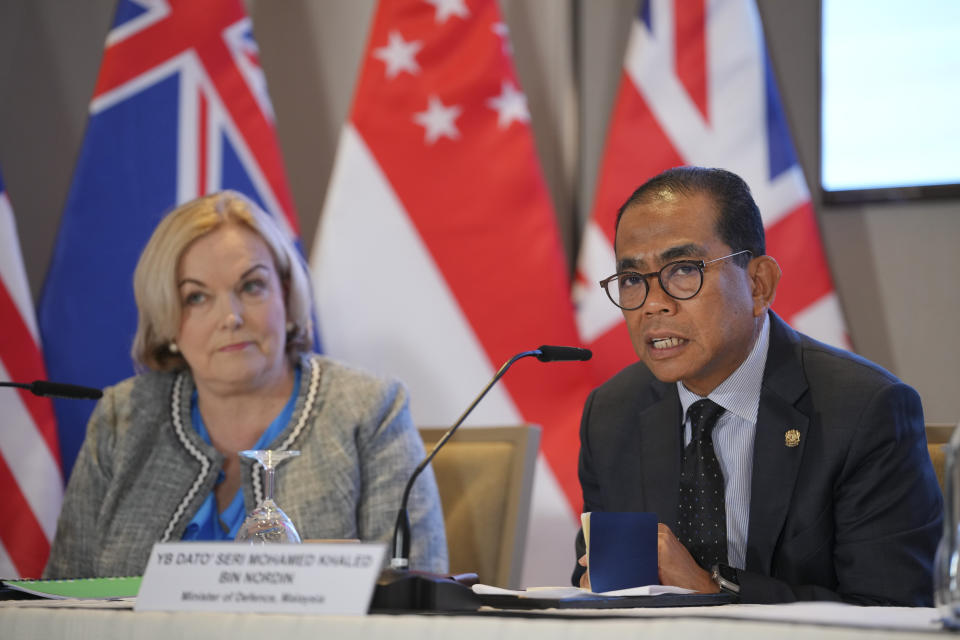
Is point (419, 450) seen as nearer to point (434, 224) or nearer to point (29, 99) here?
point (434, 224)

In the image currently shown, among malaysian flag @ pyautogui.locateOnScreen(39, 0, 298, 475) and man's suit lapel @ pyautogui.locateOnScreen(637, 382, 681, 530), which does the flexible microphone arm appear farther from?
malaysian flag @ pyautogui.locateOnScreen(39, 0, 298, 475)

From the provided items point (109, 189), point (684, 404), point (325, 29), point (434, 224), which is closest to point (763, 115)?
point (434, 224)

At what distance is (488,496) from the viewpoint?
2375 mm

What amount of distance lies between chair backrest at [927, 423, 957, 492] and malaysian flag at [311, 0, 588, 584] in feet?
3.90

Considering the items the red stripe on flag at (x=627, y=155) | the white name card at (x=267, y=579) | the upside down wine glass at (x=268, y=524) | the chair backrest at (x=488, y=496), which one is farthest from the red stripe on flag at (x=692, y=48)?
the white name card at (x=267, y=579)

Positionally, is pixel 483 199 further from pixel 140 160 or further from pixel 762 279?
pixel 762 279

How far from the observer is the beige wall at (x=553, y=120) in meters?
2.93

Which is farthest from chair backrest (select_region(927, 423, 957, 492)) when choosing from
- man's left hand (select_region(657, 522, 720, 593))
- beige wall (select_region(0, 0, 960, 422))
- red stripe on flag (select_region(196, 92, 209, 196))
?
red stripe on flag (select_region(196, 92, 209, 196))

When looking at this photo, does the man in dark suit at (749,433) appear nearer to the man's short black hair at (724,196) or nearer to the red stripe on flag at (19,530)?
the man's short black hair at (724,196)

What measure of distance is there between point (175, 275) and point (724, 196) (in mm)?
1400

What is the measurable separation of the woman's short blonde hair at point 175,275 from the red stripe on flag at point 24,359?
0.52 m

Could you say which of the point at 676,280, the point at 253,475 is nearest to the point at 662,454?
the point at 676,280

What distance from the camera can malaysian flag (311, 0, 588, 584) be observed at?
302 centimetres

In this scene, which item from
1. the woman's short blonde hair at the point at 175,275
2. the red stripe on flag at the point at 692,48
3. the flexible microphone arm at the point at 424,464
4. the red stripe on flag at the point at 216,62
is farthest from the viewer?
the red stripe on flag at the point at 216,62
